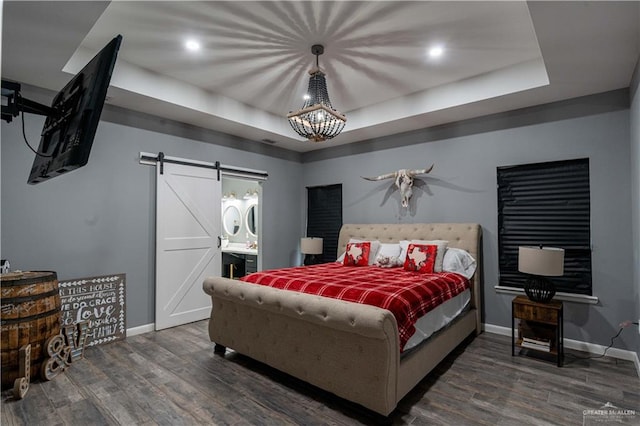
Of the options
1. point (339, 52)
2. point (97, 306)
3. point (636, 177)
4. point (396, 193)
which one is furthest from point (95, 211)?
point (636, 177)

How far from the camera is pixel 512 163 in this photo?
158 inches

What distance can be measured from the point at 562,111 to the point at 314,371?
366cm

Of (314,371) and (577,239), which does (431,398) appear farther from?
(577,239)

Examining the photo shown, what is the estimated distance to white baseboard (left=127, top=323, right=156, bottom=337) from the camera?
3.96m

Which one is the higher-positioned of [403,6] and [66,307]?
[403,6]

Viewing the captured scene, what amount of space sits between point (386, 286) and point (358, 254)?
1.60m

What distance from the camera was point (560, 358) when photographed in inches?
125

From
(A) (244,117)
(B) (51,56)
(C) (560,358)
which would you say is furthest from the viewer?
(A) (244,117)

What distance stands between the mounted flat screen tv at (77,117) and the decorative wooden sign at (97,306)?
1642 mm

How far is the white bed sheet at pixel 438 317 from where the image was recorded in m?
2.68

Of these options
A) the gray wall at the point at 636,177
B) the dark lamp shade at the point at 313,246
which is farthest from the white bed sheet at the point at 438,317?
the dark lamp shade at the point at 313,246

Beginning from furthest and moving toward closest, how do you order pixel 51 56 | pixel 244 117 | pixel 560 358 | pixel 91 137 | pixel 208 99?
1. pixel 244 117
2. pixel 208 99
3. pixel 560 358
4. pixel 51 56
5. pixel 91 137

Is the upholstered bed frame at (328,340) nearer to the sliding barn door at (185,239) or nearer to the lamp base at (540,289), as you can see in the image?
the lamp base at (540,289)

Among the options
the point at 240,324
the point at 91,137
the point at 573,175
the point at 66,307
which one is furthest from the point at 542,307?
the point at 66,307
